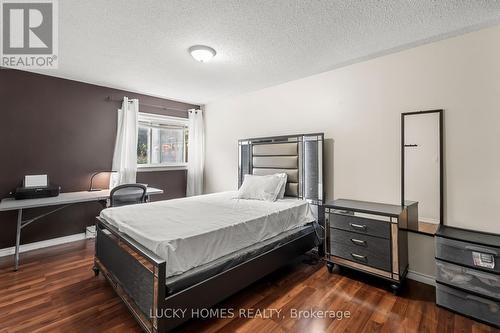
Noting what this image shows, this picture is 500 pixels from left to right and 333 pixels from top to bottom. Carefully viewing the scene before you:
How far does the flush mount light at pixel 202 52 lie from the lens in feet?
7.96

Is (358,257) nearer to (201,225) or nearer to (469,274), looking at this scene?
(469,274)

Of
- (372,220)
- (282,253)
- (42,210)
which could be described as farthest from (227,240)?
(42,210)

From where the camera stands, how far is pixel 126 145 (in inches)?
155

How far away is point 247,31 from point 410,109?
1875 mm

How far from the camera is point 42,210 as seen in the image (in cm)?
322

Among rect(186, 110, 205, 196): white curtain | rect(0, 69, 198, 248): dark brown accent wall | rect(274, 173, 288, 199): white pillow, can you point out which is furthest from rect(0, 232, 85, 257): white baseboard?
rect(274, 173, 288, 199): white pillow

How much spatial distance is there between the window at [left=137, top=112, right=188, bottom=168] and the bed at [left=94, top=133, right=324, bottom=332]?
Answer: 2.04m

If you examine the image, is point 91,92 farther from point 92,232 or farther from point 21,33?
point 92,232

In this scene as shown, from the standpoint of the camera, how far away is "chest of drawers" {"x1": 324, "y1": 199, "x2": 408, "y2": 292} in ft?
7.05

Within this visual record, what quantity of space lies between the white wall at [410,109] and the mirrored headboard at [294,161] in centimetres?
20

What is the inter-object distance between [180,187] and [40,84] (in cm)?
270

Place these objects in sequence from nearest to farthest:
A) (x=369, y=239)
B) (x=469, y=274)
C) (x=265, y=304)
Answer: (x=469, y=274), (x=265, y=304), (x=369, y=239)

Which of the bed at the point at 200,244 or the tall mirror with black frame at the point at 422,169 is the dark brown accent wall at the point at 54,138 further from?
the tall mirror with black frame at the point at 422,169

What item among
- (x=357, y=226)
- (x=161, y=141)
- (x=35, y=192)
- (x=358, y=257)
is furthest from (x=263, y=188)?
(x=35, y=192)
